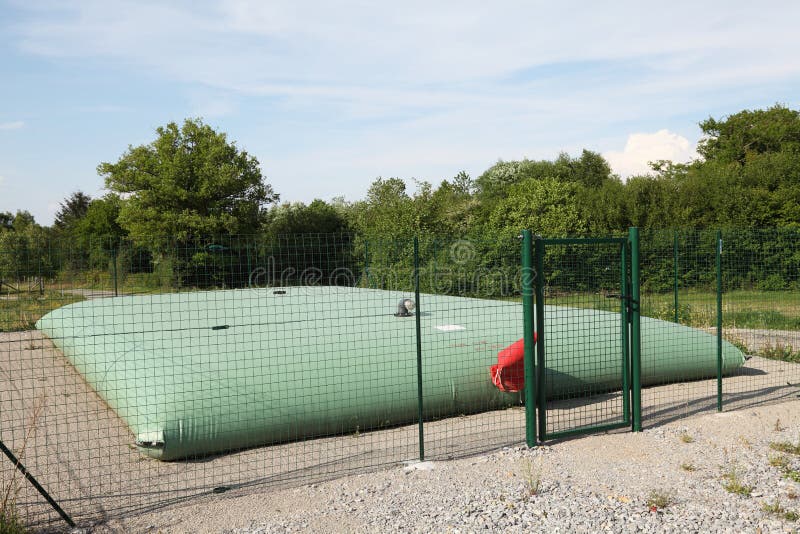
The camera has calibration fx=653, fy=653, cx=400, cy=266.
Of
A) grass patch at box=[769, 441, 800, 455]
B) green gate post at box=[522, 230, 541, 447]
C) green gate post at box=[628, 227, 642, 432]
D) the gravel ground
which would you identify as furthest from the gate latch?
grass patch at box=[769, 441, 800, 455]

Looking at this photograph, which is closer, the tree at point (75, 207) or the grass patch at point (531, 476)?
the grass patch at point (531, 476)

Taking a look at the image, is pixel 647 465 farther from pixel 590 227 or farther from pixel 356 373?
pixel 590 227

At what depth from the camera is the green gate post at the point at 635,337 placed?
6746 mm

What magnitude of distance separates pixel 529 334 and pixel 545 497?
1.72 m

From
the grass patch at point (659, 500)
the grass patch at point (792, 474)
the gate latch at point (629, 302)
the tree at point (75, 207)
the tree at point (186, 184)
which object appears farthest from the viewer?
the tree at point (75, 207)

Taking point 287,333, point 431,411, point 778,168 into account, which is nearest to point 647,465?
point 431,411

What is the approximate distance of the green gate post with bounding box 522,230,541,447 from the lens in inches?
244

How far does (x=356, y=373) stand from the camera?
7.21m

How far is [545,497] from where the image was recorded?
16.4 feet

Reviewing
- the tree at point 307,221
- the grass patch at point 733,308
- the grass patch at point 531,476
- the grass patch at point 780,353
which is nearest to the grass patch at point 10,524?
the grass patch at point 531,476

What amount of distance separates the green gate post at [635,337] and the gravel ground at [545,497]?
1.54 feet

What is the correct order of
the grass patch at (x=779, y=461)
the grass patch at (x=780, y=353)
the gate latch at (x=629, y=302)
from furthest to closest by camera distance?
the grass patch at (x=780, y=353), the gate latch at (x=629, y=302), the grass patch at (x=779, y=461)

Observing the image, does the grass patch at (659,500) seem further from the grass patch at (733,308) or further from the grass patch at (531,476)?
the grass patch at (733,308)

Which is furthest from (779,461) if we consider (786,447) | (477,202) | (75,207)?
(75,207)
